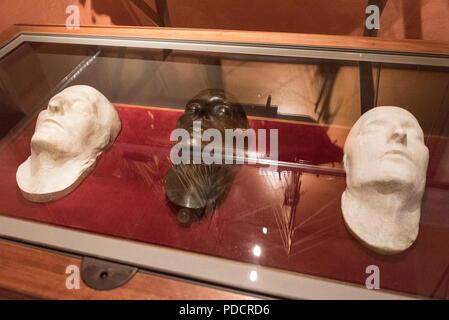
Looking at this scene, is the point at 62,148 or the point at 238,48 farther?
the point at 238,48

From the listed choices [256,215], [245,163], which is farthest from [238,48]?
[256,215]

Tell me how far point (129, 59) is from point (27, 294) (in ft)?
3.09

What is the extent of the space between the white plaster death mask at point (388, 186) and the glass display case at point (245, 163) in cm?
4

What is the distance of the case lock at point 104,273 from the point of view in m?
0.75

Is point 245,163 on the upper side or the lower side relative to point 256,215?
upper

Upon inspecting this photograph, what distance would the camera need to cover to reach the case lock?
0.75 m

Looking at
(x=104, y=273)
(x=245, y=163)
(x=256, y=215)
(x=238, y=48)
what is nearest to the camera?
(x=104, y=273)

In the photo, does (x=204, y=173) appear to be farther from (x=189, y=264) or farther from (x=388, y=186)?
(x=388, y=186)

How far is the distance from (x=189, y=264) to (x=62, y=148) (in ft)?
1.91

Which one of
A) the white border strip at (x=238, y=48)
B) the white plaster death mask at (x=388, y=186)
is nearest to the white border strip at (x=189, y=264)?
the white plaster death mask at (x=388, y=186)

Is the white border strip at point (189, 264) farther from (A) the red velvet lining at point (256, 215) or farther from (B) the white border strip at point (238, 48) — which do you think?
(B) the white border strip at point (238, 48)

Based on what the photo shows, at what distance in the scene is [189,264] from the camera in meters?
0.79

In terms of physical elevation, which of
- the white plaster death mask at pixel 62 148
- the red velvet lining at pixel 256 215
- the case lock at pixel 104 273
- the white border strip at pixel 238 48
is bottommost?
the case lock at pixel 104 273
